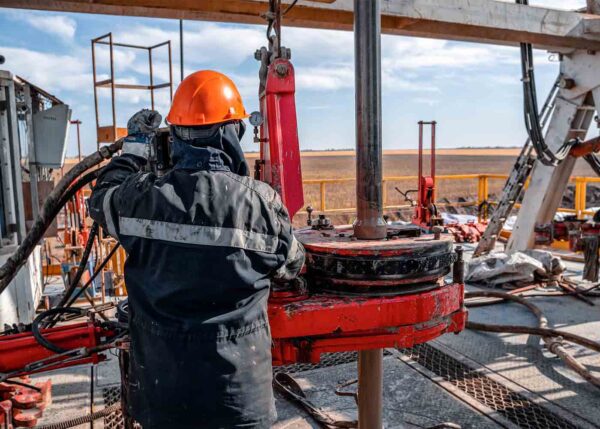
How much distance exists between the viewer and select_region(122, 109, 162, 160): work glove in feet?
7.51

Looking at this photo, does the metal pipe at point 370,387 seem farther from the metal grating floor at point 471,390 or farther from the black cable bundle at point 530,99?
the black cable bundle at point 530,99

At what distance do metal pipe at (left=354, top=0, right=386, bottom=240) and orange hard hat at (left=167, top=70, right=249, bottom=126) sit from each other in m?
0.62

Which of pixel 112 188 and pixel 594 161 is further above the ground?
pixel 594 161

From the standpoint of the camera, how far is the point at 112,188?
2008 mm

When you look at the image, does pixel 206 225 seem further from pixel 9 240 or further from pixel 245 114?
pixel 9 240

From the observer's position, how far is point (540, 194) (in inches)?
278

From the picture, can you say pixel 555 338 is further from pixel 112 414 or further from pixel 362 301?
pixel 112 414

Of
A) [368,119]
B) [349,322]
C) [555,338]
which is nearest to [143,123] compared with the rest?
[368,119]

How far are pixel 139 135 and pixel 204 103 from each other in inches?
20.0

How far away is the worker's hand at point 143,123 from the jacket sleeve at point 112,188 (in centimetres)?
10

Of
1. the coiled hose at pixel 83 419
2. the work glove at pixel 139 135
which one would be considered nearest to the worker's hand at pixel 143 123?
the work glove at pixel 139 135

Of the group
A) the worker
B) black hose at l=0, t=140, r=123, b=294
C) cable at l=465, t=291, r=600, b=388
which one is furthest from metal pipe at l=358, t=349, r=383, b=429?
cable at l=465, t=291, r=600, b=388

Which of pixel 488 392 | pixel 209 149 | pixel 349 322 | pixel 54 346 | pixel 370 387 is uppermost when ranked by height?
pixel 209 149

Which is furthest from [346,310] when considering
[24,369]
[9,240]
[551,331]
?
[9,240]
